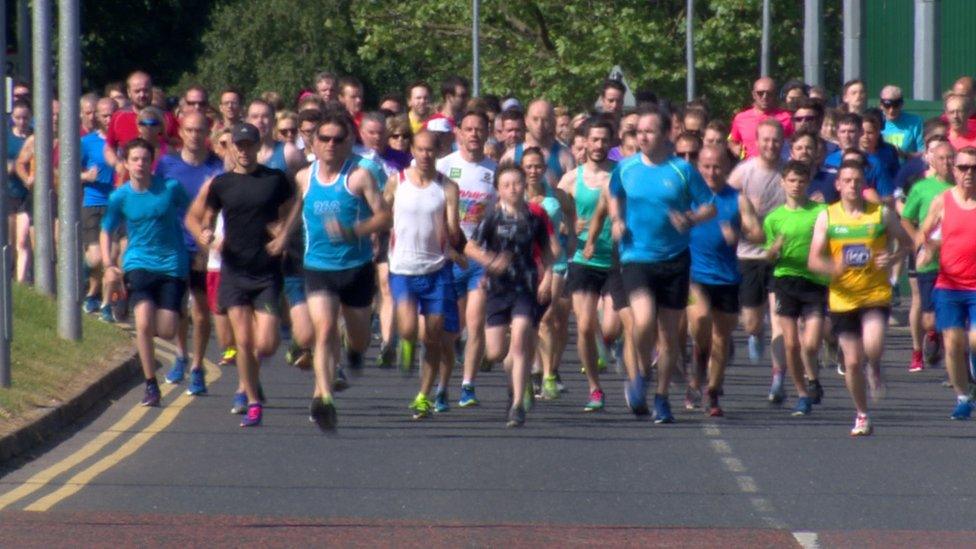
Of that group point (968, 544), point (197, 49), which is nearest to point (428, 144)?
point (968, 544)

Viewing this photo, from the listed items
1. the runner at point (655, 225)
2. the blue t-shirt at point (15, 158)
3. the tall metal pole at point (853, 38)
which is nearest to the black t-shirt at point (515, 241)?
the runner at point (655, 225)

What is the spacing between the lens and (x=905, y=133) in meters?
19.2

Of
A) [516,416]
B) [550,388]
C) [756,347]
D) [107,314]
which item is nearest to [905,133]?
[756,347]

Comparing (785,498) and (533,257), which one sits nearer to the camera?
(785,498)

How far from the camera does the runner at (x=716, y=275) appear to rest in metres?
13.6

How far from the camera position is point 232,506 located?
32.5ft

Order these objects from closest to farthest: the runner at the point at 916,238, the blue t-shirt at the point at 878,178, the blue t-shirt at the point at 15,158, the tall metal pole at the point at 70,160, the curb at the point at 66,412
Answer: the curb at the point at 66,412 < the runner at the point at 916,238 < the tall metal pole at the point at 70,160 < the blue t-shirt at the point at 878,178 < the blue t-shirt at the point at 15,158

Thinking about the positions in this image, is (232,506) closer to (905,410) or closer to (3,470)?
(3,470)

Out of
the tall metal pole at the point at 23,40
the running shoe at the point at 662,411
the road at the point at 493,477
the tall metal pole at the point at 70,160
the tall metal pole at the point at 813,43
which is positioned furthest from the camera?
the tall metal pole at the point at 23,40

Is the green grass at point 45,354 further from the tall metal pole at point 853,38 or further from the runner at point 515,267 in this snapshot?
the tall metal pole at point 853,38

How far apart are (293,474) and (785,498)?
245 centimetres

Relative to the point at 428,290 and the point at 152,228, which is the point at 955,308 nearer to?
the point at 428,290

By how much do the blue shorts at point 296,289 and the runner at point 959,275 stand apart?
13.0ft

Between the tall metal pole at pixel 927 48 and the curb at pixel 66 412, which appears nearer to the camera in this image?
the curb at pixel 66 412
